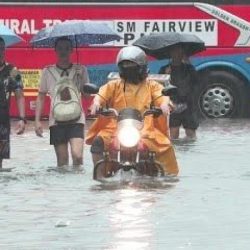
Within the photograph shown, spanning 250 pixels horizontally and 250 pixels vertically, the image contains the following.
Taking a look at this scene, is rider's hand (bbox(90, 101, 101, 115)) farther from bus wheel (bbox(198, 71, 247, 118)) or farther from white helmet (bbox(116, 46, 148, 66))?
bus wheel (bbox(198, 71, 247, 118))

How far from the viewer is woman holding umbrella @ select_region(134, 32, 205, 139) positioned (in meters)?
17.4

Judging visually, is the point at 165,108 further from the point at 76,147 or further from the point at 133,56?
the point at 76,147

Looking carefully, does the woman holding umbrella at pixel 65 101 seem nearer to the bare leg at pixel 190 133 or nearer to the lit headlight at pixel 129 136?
the lit headlight at pixel 129 136

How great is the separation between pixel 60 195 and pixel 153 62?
11.3 metres

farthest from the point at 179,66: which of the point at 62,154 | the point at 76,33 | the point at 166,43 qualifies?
the point at 62,154

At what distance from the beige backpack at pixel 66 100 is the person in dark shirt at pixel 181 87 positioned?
13.1 ft

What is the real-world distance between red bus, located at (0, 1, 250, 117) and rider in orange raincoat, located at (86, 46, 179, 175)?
398 inches

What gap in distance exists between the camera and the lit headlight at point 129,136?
11.9 meters

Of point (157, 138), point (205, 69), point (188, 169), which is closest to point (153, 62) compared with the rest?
point (205, 69)

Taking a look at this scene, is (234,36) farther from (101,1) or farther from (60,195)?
(60,195)

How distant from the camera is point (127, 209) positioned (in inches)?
420

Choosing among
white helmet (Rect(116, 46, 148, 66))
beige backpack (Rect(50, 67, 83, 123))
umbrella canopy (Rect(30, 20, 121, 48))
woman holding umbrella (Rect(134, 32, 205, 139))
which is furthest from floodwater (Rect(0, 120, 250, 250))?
woman holding umbrella (Rect(134, 32, 205, 139))

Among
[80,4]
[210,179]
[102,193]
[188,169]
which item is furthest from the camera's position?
[80,4]

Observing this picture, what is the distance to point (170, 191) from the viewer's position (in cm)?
1186
